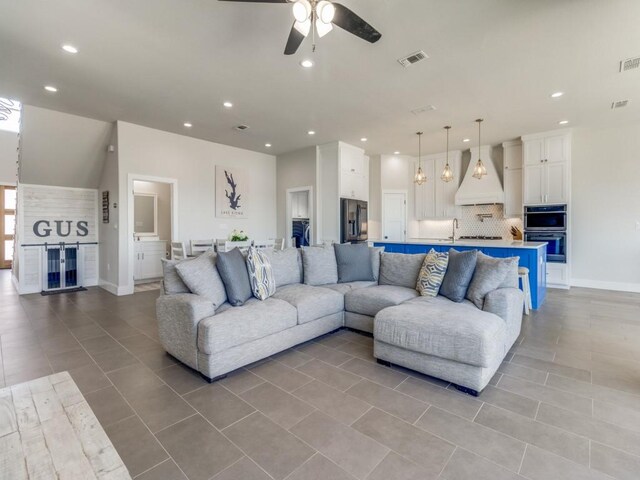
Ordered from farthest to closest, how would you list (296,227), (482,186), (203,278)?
1. (296,227)
2. (482,186)
3. (203,278)

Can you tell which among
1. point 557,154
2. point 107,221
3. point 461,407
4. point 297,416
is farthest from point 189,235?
point 557,154

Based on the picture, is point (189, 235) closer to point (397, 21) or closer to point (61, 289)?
point (61, 289)

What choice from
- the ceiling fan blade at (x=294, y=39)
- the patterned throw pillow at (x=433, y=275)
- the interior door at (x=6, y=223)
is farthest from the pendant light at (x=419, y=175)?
the interior door at (x=6, y=223)

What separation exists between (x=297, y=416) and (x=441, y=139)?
241 inches

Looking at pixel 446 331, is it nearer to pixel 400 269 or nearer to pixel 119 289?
pixel 400 269

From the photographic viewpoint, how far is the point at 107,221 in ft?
19.7

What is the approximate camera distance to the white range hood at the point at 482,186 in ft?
21.9

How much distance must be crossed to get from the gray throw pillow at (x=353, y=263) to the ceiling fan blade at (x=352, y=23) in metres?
2.34

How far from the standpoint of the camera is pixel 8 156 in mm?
8492

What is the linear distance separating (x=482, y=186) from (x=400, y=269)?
4379 mm

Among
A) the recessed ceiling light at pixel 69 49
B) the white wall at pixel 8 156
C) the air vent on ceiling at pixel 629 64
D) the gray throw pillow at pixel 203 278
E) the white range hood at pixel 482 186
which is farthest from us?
the white wall at pixel 8 156

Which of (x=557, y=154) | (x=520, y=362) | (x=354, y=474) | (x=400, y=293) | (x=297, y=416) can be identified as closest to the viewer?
(x=354, y=474)

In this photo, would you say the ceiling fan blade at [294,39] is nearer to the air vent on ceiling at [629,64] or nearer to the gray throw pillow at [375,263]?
the gray throw pillow at [375,263]

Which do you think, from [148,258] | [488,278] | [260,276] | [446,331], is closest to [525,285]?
[488,278]
